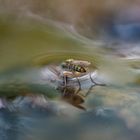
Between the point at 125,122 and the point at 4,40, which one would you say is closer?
the point at 125,122

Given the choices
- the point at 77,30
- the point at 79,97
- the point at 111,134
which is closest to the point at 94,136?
the point at 111,134

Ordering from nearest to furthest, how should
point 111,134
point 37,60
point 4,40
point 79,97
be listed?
point 111,134 → point 79,97 → point 37,60 → point 4,40

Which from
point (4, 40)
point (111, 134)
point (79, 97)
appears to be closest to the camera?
point (111, 134)

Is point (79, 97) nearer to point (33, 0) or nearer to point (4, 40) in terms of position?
point (4, 40)

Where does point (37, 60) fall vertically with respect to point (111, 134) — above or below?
above

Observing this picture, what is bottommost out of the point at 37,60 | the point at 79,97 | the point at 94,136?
the point at 94,136

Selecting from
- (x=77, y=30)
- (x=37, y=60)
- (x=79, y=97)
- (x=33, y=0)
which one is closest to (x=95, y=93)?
(x=79, y=97)
